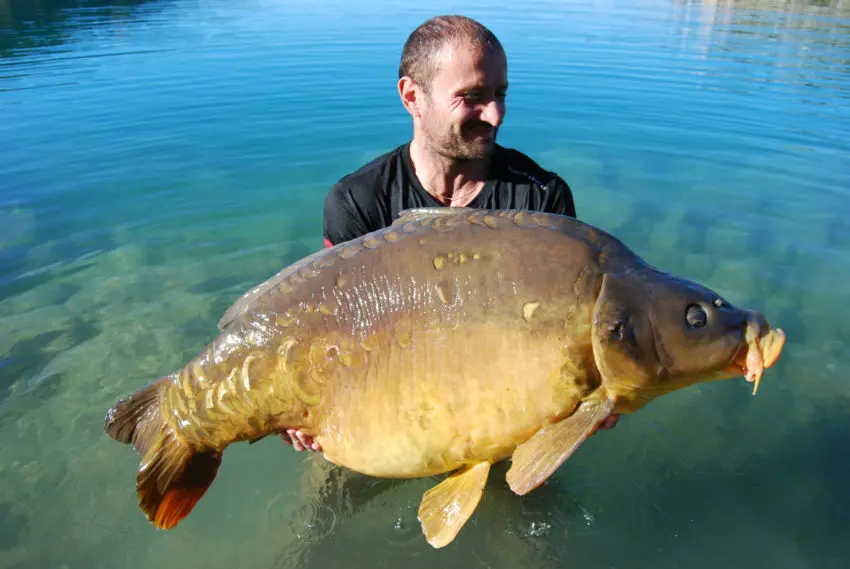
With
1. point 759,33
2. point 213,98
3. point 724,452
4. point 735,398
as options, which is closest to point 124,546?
point 724,452

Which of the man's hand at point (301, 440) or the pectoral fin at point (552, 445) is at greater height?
the pectoral fin at point (552, 445)

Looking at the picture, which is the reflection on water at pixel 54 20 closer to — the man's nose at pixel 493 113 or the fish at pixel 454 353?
the man's nose at pixel 493 113

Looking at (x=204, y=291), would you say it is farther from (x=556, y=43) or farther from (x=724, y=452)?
(x=556, y=43)

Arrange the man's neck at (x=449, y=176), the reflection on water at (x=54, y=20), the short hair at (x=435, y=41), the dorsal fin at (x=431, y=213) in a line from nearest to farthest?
the dorsal fin at (x=431, y=213), the short hair at (x=435, y=41), the man's neck at (x=449, y=176), the reflection on water at (x=54, y=20)

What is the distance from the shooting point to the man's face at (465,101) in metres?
2.82

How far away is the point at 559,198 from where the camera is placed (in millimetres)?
3256

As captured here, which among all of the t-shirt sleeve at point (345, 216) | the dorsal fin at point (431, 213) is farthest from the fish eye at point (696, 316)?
the t-shirt sleeve at point (345, 216)

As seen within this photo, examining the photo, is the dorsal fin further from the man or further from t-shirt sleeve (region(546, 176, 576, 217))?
t-shirt sleeve (region(546, 176, 576, 217))

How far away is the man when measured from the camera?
2.84 metres

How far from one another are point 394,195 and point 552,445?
160 centimetres

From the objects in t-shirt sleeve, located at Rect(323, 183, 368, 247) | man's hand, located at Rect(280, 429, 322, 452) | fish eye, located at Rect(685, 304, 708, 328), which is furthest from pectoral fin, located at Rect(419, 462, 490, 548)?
t-shirt sleeve, located at Rect(323, 183, 368, 247)

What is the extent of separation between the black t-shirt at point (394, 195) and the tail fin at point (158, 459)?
117cm

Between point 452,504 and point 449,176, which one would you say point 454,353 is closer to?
point 452,504

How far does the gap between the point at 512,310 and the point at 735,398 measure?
9.45 ft
